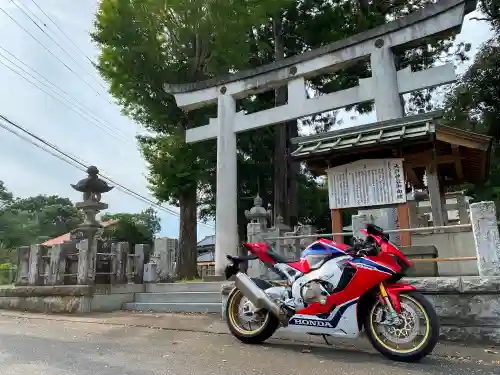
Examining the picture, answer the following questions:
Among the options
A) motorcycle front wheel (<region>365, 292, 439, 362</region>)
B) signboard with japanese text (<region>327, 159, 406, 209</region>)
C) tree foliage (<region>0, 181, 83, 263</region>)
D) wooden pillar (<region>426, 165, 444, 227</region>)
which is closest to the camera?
motorcycle front wheel (<region>365, 292, 439, 362</region>)

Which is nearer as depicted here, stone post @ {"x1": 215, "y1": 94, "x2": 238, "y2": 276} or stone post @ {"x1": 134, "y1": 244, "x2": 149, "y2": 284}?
stone post @ {"x1": 134, "y1": 244, "x2": 149, "y2": 284}

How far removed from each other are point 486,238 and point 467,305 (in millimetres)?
886

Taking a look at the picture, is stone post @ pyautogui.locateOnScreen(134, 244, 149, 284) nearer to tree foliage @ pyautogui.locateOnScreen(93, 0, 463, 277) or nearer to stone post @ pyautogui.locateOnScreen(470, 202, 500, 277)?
tree foliage @ pyautogui.locateOnScreen(93, 0, 463, 277)

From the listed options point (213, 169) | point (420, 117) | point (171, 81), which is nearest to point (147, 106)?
point (171, 81)

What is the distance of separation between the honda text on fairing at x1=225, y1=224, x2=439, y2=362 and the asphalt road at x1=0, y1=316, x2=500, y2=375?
238 mm

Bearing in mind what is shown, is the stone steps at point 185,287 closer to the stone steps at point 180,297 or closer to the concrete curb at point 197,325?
the stone steps at point 180,297

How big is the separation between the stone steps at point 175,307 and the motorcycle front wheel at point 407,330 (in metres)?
4.03

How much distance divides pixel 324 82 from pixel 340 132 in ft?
31.3

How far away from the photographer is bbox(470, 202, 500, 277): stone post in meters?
4.97

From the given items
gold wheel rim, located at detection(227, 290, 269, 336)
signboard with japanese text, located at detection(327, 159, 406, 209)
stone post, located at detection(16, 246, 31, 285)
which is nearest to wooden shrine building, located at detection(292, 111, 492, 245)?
signboard with japanese text, located at detection(327, 159, 406, 209)

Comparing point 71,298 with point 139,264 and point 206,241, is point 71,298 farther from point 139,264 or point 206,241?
point 206,241

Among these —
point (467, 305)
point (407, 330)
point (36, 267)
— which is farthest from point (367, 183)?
point (36, 267)

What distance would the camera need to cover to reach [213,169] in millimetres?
15555

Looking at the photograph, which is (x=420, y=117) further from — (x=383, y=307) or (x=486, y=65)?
(x=486, y=65)
